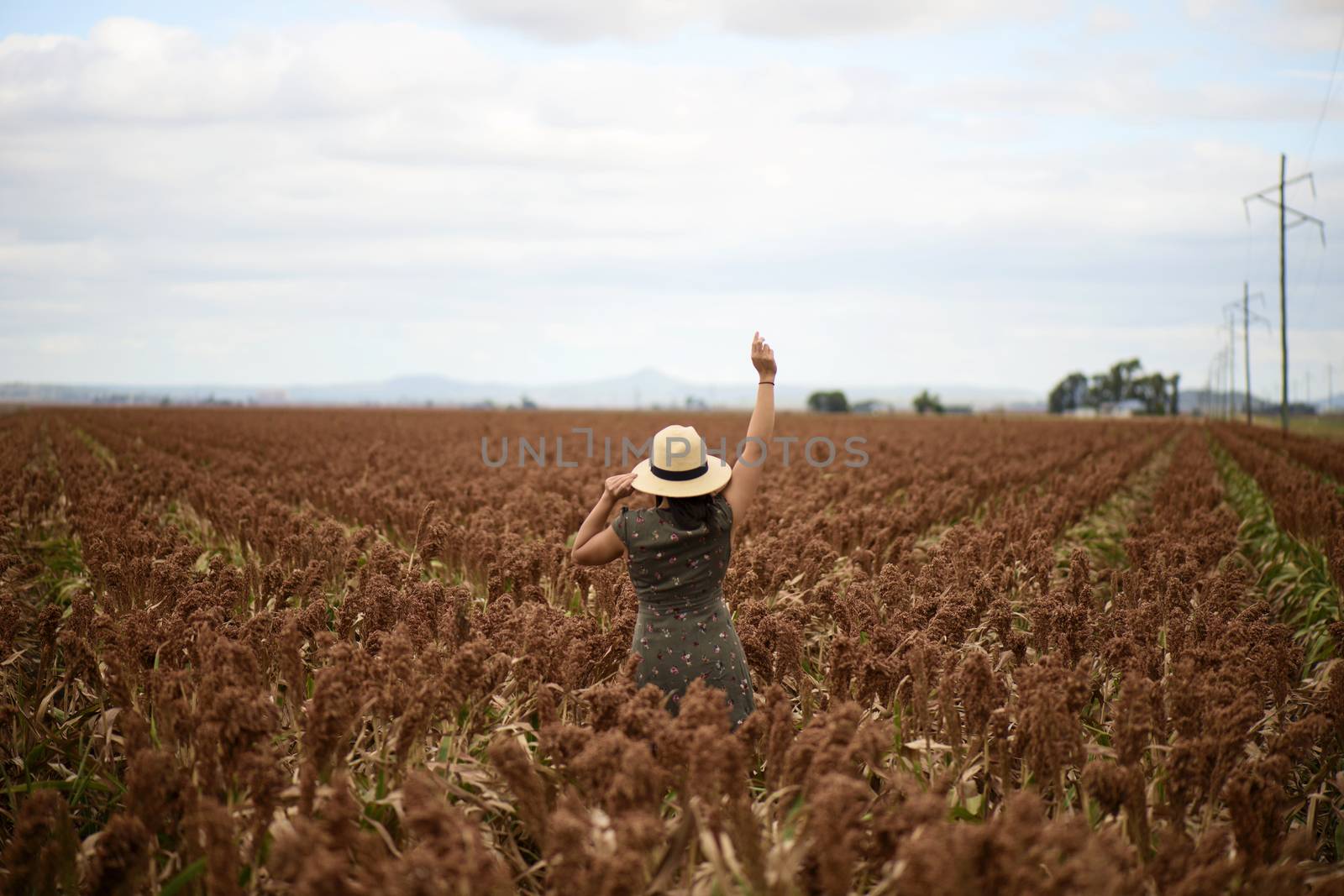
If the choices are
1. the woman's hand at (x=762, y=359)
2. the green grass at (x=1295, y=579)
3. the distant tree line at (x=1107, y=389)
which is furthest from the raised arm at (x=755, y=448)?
the distant tree line at (x=1107, y=389)

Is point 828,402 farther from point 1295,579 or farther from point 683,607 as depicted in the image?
point 683,607

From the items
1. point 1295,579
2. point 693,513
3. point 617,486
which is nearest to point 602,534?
point 617,486

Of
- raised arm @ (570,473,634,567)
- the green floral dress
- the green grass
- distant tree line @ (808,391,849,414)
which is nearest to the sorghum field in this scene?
the green grass

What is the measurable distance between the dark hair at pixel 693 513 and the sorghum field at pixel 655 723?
69 cm

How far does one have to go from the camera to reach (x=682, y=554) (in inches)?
160

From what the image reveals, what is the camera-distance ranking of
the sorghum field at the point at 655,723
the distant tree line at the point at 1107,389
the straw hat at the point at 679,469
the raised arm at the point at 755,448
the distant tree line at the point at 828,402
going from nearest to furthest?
the sorghum field at the point at 655,723
the straw hat at the point at 679,469
the raised arm at the point at 755,448
the distant tree line at the point at 828,402
the distant tree line at the point at 1107,389

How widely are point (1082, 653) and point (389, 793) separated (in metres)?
3.45

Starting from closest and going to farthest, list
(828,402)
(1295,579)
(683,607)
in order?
(683,607) → (1295,579) → (828,402)

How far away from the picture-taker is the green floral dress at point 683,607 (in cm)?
400

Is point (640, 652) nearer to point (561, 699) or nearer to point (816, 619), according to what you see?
point (561, 699)

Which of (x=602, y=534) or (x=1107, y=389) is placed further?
(x=1107, y=389)

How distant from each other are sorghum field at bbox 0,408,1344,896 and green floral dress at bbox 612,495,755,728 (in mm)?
203

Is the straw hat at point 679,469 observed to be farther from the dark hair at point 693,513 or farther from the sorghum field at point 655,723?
the sorghum field at point 655,723

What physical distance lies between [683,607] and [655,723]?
96 cm
